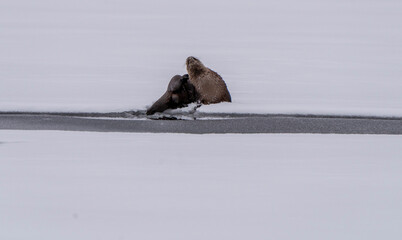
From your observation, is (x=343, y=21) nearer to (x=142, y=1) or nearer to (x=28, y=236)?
(x=142, y=1)

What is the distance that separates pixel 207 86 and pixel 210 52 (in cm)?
317

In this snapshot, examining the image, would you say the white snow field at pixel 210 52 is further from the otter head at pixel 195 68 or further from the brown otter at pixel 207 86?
the otter head at pixel 195 68

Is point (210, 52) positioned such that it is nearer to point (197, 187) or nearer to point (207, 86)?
point (207, 86)

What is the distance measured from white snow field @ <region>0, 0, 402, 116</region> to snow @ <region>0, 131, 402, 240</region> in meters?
1.49

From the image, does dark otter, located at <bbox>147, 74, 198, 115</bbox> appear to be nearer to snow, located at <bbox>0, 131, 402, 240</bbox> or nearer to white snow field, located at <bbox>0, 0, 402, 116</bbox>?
white snow field, located at <bbox>0, 0, 402, 116</bbox>

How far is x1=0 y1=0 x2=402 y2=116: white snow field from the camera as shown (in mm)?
7219

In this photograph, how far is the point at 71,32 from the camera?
1093cm

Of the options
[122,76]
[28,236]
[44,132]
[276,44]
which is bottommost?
[28,236]

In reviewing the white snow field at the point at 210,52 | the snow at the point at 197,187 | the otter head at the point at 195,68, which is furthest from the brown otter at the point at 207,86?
the snow at the point at 197,187

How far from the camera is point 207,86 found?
6609 millimetres

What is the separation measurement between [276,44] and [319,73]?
180cm

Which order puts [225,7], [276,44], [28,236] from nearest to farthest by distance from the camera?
[28,236] → [276,44] → [225,7]

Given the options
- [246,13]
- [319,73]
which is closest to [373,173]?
[319,73]

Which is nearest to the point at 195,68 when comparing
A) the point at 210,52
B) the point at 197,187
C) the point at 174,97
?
the point at 174,97
